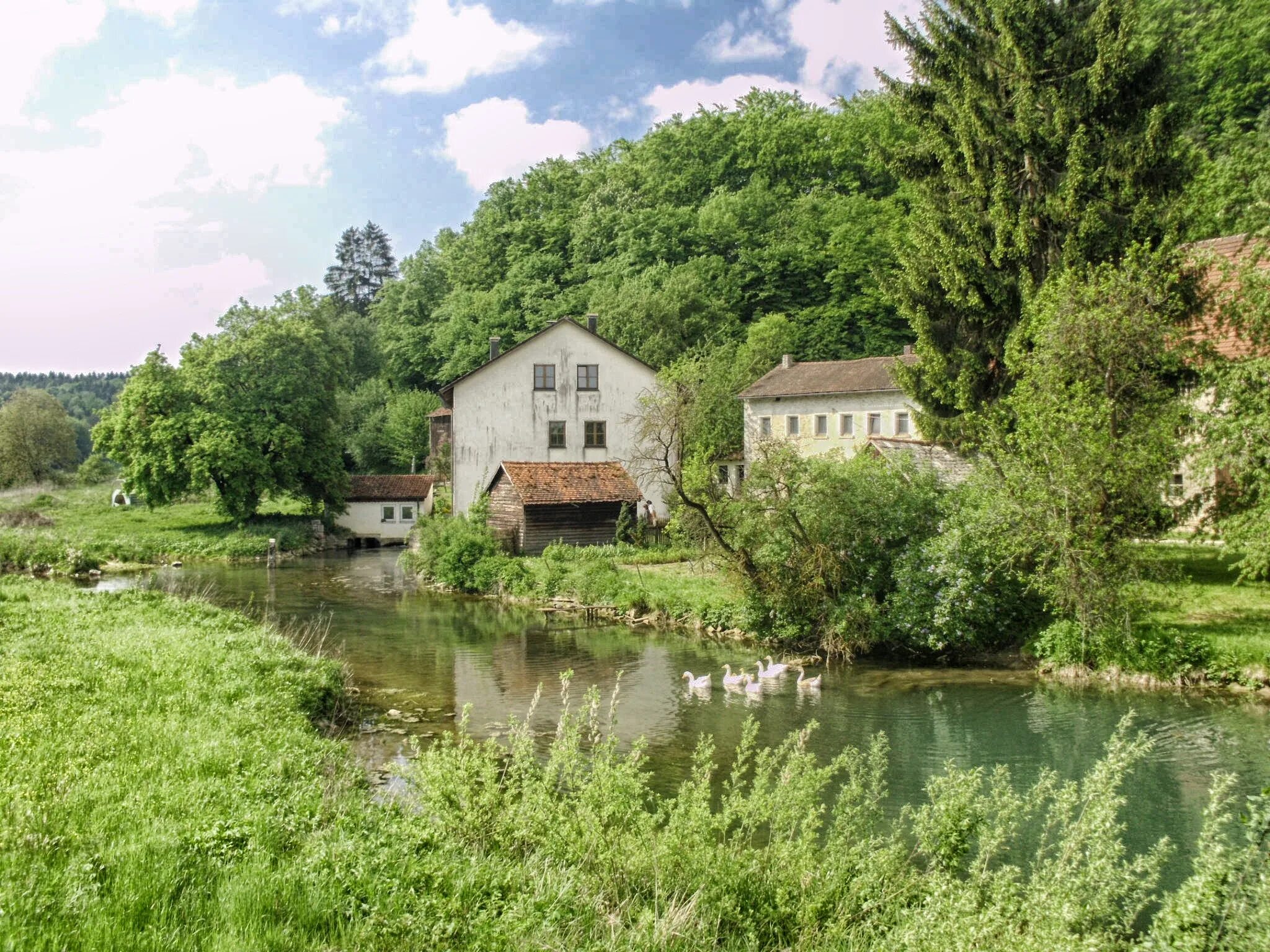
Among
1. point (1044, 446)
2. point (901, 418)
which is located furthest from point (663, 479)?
Answer: point (1044, 446)

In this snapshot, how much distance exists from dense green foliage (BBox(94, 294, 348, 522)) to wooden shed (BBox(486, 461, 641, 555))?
1411cm

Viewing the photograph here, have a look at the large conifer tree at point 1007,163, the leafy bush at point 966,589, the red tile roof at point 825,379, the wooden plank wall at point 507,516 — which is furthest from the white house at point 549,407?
the leafy bush at point 966,589

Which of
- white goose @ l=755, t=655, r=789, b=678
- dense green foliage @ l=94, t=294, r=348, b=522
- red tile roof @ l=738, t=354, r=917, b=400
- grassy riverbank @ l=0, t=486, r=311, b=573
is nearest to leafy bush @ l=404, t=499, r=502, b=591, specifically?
grassy riverbank @ l=0, t=486, r=311, b=573

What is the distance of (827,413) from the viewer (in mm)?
43031

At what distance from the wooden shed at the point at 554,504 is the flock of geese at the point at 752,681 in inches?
617

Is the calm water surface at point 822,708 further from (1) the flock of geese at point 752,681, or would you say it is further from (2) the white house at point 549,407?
(2) the white house at point 549,407

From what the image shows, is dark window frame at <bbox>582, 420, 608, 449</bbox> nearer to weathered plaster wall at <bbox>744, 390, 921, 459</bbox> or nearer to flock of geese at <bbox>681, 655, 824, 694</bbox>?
weathered plaster wall at <bbox>744, 390, 921, 459</bbox>

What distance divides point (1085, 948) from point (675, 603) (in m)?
19.5

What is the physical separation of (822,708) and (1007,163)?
51.9 feet

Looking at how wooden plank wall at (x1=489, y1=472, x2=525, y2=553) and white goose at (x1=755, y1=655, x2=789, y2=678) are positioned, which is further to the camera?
wooden plank wall at (x1=489, y1=472, x2=525, y2=553)

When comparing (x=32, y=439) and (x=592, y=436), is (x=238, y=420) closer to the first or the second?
(x=592, y=436)

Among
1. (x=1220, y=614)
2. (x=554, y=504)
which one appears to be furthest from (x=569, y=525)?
(x=1220, y=614)

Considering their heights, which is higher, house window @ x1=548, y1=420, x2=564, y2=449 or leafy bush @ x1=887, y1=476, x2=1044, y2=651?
house window @ x1=548, y1=420, x2=564, y2=449

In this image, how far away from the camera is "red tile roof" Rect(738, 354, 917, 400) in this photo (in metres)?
41.2
